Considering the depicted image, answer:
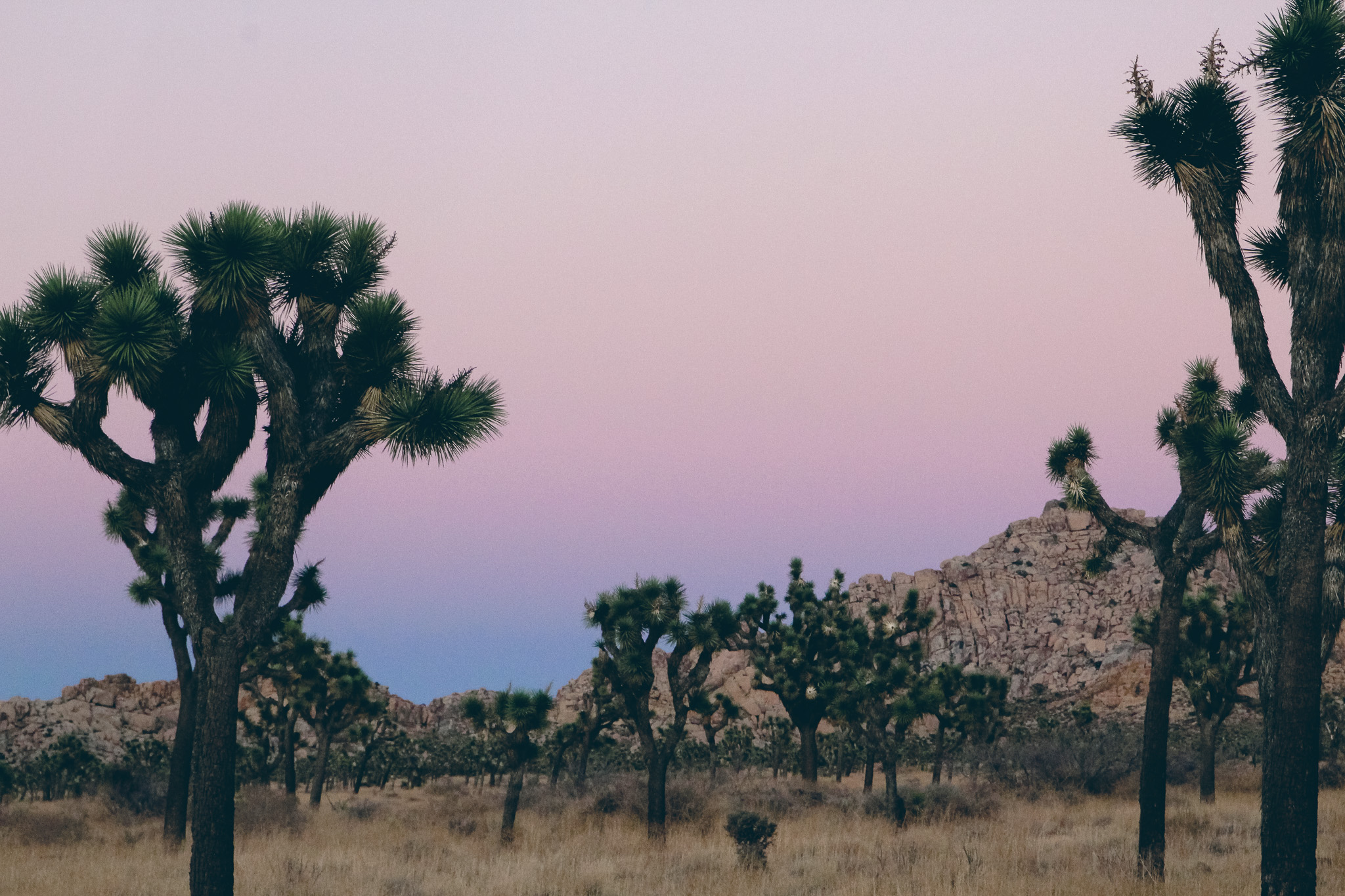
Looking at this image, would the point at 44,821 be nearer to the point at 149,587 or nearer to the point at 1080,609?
the point at 149,587

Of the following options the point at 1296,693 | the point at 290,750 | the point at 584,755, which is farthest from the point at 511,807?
the point at 1296,693

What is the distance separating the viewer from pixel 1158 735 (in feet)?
51.4

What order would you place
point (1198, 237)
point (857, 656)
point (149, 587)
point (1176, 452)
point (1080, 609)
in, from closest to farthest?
point (1198, 237)
point (1176, 452)
point (149, 587)
point (857, 656)
point (1080, 609)

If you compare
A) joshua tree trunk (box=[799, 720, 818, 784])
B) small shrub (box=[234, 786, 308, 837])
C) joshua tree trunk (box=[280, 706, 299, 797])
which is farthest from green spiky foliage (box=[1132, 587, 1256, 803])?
joshua tree trunk (box=[280, 706, 299, 797])

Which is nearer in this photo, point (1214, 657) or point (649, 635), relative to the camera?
point (649, 635)

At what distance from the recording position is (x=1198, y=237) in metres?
11.7

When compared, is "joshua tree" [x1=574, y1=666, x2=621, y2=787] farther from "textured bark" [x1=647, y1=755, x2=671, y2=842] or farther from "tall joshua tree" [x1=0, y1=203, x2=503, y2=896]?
"tall joshua tree" [x1=0, y1=203, x2=503, y2=896]

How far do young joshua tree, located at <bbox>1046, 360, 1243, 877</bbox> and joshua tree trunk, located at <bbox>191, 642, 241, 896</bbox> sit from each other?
12647 mm

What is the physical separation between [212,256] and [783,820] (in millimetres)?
18878

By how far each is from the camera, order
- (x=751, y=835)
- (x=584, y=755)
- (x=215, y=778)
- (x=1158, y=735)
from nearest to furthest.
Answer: (x=215, y=778) < (x=1158, y=735) < (x=751, y=835) < (x=584, y=755)

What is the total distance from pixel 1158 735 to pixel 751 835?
7014 mm

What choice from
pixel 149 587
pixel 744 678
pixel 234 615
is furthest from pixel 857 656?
pixel 744 678

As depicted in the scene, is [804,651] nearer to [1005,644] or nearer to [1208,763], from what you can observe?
[1208,763]

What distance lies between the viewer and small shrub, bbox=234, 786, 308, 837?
2306 centimetres
